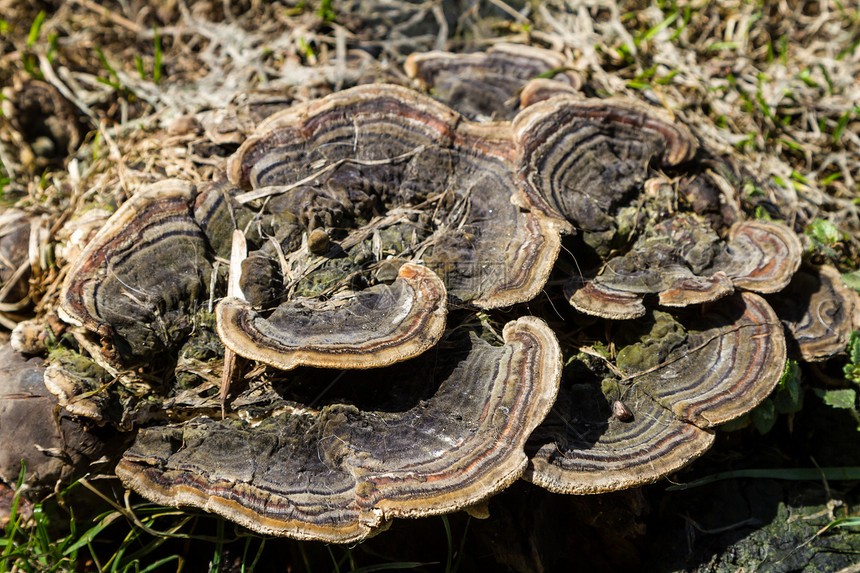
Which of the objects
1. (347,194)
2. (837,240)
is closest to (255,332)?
(347,194)

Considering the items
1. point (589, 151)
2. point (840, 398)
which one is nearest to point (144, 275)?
point (589, 151)

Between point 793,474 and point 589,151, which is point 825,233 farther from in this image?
point 589,151

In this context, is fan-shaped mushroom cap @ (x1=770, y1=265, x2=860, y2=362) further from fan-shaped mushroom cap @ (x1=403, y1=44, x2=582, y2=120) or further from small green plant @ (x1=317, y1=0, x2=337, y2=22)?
small green plant @ (x1=317, y1=0, x2=337, y2=22)

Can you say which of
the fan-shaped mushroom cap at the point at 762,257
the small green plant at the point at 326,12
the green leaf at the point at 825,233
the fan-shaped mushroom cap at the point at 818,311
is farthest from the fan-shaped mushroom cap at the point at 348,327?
the small green plant at the point at 326,12

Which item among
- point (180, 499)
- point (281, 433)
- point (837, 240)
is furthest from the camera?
point (837, 240)

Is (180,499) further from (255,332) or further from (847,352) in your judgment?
(847,352)

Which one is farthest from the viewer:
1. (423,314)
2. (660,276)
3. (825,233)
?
(825,233)

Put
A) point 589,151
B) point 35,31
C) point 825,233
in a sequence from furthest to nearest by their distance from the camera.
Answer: point 35,31, point 825,233, point 589,151
